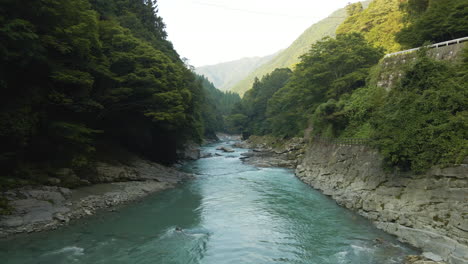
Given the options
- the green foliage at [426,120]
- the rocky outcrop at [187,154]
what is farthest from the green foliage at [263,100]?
the green foliage at [426,120]

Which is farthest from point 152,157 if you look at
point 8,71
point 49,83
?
point 8,71

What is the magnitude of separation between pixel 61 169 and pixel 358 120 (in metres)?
20.7

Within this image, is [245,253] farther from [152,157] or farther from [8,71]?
[152,157]

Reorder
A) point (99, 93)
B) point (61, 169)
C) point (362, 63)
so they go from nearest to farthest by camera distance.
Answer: point (61, 169) → point (99, 93) → point (362, 63)

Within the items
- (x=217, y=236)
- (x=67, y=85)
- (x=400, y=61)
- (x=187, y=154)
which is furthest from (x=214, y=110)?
(x=217, y=236)

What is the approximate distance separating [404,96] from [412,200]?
17.0ft

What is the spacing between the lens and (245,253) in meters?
9.77

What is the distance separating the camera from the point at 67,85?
14.9m

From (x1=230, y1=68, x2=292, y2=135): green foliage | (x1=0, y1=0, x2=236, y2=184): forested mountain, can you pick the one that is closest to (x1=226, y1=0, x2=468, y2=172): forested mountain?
(x1=0, y1=0, x2=236, y2=184): forested mountain

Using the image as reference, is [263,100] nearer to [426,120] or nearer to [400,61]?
[400,61]

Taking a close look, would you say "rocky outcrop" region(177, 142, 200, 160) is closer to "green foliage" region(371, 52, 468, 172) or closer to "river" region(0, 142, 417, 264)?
"river" region(0, 142, 417, 264)

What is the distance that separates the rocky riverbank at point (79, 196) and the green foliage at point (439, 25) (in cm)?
2223

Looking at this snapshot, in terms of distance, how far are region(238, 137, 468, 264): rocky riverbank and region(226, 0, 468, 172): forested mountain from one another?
0.85 metres

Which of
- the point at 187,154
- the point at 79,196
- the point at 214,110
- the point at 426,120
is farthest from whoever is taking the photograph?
the point at 214,110
